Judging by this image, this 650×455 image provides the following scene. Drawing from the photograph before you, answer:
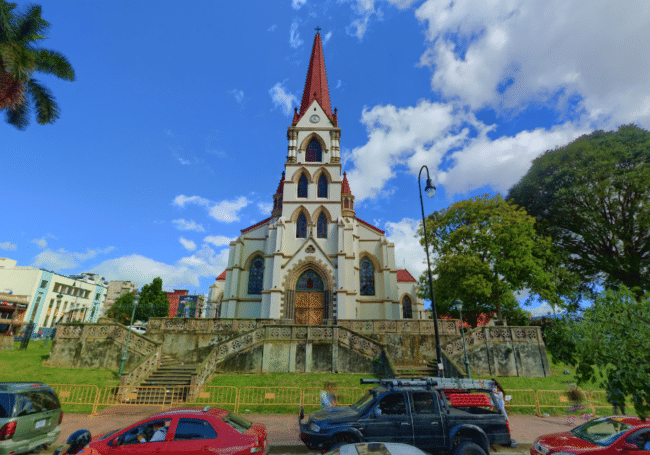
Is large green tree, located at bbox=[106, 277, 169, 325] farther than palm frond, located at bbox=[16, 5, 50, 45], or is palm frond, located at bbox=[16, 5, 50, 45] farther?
A: large green tree, located at bbox=[106, 277, 169, 325]

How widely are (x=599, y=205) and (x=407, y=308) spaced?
18202 millimetres

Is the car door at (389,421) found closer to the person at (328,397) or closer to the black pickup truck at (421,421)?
the black pickup truck at (421,421)

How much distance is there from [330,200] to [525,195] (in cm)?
1722

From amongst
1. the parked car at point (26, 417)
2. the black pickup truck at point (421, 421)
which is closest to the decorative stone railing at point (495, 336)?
the black pickup truck at point (421, 421)

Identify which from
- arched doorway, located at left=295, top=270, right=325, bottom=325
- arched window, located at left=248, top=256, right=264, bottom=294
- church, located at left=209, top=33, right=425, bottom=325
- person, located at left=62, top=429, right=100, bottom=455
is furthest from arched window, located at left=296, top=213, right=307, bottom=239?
person, located at left=62, top=429, right=100, bottom=455

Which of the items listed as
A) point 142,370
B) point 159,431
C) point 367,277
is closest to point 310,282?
point 367,277

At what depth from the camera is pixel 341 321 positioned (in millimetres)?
19812

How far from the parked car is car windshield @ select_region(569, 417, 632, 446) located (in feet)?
37.8

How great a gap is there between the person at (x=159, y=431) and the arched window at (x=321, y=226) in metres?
22.5

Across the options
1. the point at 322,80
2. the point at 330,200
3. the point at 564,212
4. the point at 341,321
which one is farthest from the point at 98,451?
the point at 322,80

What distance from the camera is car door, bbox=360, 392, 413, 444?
6.43m

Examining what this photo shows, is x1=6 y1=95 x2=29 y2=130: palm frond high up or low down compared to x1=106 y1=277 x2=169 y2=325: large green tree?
up

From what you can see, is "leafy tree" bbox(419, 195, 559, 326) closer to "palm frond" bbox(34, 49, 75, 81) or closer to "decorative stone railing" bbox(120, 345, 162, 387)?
"decorative stone railing" bbox(120, 345, 162, 387)

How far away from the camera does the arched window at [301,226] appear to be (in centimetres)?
2805
